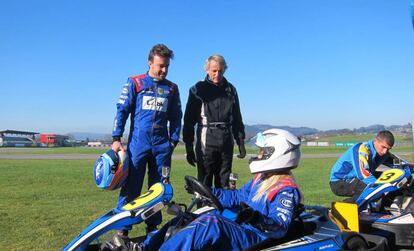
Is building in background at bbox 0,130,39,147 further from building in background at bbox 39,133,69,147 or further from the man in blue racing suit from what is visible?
the man in blue racing suit

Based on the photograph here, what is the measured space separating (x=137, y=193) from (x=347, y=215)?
2187mm

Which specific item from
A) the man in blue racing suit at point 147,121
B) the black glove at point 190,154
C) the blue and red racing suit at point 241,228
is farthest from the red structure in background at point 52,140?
the blue and red racing suit at point 241,228

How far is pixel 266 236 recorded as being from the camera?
11.6ft

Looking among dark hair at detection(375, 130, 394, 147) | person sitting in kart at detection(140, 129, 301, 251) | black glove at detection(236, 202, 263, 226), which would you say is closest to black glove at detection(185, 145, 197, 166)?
person sitting in kart at detection(140, 129, 301, 251)

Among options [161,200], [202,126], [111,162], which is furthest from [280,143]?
[202,126]

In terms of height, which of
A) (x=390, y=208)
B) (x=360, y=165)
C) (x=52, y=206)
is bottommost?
(x=52, y=206)

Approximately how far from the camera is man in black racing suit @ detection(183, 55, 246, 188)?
5.78 meters

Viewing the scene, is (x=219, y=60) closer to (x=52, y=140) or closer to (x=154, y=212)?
(x=154, y=212)

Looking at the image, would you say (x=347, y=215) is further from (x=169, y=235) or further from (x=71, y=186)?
(x=71, y=186)

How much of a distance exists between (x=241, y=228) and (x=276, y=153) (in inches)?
29.9

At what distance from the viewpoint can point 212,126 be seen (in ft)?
19.1

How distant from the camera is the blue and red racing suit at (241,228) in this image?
3.24 meters

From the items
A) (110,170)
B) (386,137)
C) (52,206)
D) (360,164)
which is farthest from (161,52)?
(52,206)

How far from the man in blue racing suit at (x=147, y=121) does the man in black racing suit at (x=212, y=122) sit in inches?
25.3
